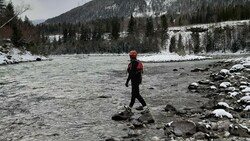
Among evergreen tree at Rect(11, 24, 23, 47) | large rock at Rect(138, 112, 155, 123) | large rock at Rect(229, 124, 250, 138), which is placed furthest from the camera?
evergreen tree at Rect(11, 24, 23, 47)

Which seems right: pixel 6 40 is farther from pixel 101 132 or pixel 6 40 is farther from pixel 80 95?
pixel 101 132

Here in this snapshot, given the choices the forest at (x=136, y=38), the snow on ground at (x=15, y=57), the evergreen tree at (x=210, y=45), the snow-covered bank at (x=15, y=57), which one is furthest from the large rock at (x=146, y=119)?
the evergreen tree at (x=210, y=45)

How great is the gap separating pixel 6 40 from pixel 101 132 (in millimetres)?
69272

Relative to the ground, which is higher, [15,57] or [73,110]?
[15,57]

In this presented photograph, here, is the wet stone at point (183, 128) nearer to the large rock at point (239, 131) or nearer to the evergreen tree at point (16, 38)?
the large rock at point (239, 131)

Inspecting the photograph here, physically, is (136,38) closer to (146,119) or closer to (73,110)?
(73,110)

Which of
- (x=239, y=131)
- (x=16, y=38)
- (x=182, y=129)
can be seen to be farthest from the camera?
(x=16, y=38)

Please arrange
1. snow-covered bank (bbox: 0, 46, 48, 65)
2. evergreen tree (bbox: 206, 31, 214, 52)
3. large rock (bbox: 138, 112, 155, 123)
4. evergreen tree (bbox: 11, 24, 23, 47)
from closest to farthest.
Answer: large rock (bbox: 138, 112, 155, 123), snow-covered bank (bbox: 0, 46, 48, 65), evergreen tree (bbox: 11, 24, 23, 47), evergreen tree (bbox: 206, 31, 214, 52)

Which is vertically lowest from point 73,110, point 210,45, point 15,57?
point 73,110

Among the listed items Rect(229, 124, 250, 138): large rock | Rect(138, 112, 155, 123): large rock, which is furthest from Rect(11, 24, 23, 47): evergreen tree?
Rect(229, 124, 250, 138): large rock

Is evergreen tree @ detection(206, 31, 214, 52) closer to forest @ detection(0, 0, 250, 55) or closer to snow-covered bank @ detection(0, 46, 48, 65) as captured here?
forest @ detection(0, 0, 250, 55)

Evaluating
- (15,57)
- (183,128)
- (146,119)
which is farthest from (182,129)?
(15,57)

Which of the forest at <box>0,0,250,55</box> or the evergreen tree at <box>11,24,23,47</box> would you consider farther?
the forest at <box>0,0,250,55</box>

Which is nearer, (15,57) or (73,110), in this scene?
(73,110)
